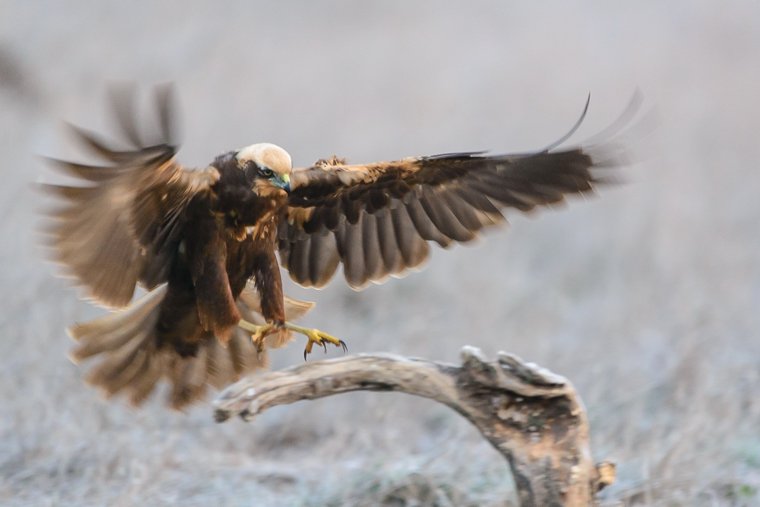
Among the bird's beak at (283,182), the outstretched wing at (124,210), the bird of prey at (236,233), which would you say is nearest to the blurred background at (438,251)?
the outstretched wing at (124,210)

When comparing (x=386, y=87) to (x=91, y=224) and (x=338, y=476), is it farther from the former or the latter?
(x=91, y=224)

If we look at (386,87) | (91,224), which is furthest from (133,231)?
(386,87)

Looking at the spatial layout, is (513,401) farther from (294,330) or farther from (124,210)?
(124,210)

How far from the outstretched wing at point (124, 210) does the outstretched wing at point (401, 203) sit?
61 centimetres

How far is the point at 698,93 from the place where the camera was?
13203 mm

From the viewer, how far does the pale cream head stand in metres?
4.39

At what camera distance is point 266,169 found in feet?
14.4

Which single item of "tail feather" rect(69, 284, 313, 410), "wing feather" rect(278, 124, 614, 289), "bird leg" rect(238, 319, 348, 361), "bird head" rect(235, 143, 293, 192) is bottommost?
"bird leg" rect(238, 319, 348, 361)

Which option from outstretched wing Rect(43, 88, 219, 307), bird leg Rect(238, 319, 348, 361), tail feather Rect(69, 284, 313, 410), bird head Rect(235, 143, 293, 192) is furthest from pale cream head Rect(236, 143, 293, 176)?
tail feather Rect(69, 284, 313, 410)

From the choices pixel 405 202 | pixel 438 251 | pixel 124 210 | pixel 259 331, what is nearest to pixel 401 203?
pixel 405 202

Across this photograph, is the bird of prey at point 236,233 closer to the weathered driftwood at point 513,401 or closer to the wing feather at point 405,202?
the wing feather at point 405,202

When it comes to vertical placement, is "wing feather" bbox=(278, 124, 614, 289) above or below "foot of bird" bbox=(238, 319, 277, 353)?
above

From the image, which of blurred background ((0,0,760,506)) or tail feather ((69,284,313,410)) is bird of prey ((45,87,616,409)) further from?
blurred background ((0,0,760,506))

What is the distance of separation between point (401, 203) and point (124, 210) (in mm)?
1353
